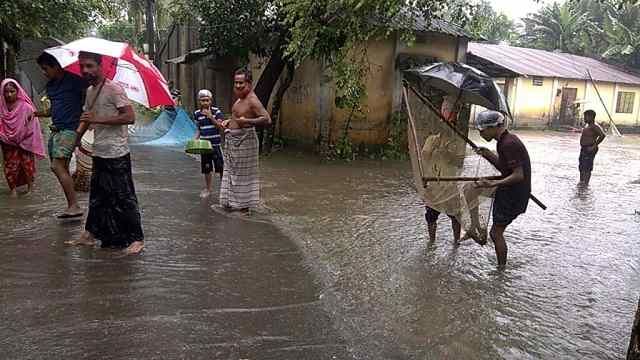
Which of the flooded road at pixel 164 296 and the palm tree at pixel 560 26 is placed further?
the palm tree at pixel 560 26

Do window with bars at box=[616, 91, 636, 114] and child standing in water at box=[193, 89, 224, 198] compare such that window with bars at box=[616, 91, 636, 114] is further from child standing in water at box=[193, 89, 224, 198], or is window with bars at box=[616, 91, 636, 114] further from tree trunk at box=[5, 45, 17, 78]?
tree trunk at box=[5, 45, 17, 78]

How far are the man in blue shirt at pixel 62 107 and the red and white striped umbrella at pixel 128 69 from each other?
15cm

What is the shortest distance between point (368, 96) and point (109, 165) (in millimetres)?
8422

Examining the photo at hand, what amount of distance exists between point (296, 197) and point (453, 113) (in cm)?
269

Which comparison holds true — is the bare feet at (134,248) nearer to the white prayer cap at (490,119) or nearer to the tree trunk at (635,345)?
the white prayer cap at (490,119)

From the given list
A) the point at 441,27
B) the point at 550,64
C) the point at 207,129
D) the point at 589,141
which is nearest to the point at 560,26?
the point at 550,64

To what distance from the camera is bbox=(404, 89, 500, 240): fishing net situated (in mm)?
5098

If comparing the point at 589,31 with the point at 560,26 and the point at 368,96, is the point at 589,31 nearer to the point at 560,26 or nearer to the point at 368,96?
the point at 560,26

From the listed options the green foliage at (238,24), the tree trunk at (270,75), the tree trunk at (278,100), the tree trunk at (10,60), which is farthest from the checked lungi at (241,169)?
the tree trunk at (10,60)

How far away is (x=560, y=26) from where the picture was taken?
3291 cm

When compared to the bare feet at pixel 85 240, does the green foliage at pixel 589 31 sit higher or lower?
higher

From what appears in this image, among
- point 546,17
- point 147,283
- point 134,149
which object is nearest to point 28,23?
point 134,149

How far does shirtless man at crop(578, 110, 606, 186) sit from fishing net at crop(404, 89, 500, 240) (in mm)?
5252

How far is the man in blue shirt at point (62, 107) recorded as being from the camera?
4988 millimetres
